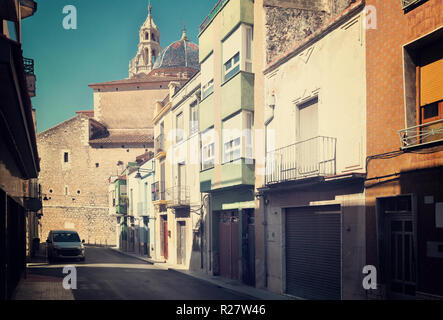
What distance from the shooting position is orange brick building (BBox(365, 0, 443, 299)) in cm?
875

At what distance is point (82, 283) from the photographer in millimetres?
16438

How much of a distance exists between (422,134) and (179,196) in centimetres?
1694

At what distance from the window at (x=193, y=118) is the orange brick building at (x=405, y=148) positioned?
44.2ft

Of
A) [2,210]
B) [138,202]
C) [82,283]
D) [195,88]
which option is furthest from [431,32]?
[138,202]

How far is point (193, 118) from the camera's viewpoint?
24.0 meters

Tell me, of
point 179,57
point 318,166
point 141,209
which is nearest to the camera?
point 318,166

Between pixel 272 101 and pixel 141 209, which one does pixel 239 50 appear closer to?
pixel 272 101

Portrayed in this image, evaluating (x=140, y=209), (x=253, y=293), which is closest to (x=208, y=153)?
(x=253, y=293)

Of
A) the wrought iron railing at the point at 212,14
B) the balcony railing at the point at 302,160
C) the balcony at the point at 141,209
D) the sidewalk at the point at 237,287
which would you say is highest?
the wrought iron railing at the point at 212,14

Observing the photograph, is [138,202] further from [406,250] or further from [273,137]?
[406,250]

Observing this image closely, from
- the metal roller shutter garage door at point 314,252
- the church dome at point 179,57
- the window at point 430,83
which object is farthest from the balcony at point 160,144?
the church dome at point 179,57

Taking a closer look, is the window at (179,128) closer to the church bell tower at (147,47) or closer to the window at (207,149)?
the window at (207,149)

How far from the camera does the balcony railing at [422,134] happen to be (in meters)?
8.81

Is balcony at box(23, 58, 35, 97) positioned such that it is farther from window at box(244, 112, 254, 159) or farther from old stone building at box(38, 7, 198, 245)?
old stone building at box(38, 7, 198, 245)
